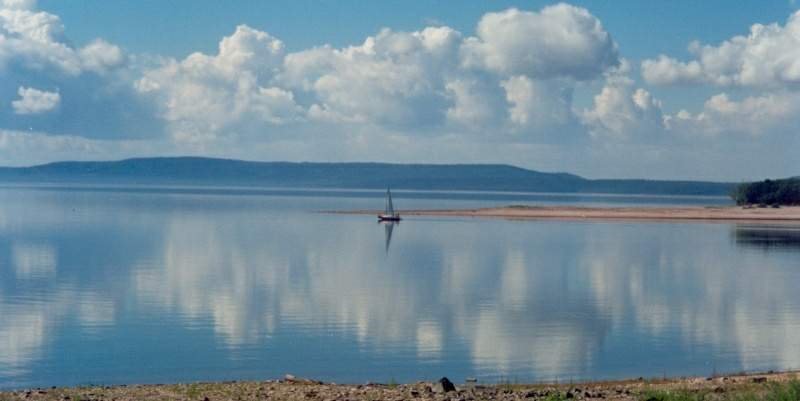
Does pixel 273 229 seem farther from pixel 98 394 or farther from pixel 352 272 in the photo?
pixel 98 394

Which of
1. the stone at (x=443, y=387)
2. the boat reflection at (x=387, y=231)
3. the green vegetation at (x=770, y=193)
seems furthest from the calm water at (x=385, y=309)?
the green vegetation at (x=770, y=193)

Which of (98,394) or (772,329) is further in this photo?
(772,329)

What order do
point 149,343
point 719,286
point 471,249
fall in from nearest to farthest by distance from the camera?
point 149,343 < point 719,286 < point 471,249

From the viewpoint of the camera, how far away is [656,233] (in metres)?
62.7

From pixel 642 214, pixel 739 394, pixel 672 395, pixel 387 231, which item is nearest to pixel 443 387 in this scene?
pixel 672 395

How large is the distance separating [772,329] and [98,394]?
14.8 m

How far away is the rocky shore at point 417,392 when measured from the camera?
468 inches

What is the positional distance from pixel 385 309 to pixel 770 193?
83506 millimetres

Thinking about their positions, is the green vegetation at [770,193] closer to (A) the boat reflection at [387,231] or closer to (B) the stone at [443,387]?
(A) the boat reflection at [387,231]

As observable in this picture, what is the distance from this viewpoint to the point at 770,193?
102 m

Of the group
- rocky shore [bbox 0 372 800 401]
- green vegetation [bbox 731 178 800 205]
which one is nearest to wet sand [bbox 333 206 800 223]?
green vegetation [bbox 731 178 800 205]

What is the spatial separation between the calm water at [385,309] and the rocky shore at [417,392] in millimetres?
2801

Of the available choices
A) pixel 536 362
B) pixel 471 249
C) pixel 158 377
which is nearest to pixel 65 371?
pixel 158 377

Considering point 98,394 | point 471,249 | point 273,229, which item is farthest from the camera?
point 273,229
